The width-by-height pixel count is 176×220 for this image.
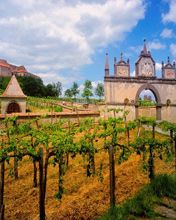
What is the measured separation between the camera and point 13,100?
31250 millimetres

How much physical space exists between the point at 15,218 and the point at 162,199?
15.5ft

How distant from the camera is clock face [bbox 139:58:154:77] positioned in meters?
32.2

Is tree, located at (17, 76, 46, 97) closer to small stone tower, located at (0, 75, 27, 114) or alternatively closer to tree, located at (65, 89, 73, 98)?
tree, located at (65, 89, 73, 98)

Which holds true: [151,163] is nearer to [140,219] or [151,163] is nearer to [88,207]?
[88,207]

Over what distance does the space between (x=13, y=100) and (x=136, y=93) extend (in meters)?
13.6

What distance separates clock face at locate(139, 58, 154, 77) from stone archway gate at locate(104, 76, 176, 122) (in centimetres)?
64

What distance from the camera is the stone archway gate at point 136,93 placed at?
30.5 meters

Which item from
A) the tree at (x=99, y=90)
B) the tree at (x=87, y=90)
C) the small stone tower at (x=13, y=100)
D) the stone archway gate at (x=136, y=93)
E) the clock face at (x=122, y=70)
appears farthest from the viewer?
the tree at (x=99, y=90)

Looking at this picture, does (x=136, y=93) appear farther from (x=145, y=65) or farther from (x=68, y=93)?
(x=68, y=93)

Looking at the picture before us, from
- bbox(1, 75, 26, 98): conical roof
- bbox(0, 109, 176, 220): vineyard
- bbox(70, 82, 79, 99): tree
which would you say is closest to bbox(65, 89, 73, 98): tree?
bbox(70, 82, 79, 99): tree

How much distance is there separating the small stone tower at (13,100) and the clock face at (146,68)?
44.3 feet

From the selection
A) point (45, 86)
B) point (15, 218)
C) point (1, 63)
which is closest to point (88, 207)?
point (15, 218)

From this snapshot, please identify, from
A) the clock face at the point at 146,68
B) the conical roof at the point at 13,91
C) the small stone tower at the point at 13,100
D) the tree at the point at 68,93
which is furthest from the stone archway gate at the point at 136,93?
the tree at the point at 68,93

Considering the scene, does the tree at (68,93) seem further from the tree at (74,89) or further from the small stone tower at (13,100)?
the small stone tower at (13,100)
